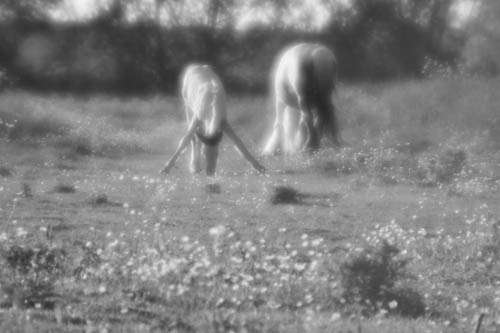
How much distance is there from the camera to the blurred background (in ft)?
70.8

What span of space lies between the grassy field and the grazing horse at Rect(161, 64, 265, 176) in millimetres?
472

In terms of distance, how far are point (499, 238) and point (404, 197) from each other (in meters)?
4.09

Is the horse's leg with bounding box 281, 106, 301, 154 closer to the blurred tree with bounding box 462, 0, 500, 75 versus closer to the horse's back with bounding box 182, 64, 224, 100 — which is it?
the horse's back with bounding box 182, 64, 224, 100

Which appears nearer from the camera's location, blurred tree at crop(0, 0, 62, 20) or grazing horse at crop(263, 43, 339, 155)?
grazing horse at crop(263, 43, 339, 155)

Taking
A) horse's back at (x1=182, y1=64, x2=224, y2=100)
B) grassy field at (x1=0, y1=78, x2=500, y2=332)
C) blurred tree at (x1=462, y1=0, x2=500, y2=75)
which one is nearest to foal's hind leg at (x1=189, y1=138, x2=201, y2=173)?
grassy field at (x1=0, y1=78, x2=500, y2=332)

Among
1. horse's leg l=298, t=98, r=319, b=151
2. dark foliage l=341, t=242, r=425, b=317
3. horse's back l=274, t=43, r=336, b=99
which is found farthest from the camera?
horse's back l=274, t=43, r=336, b=99

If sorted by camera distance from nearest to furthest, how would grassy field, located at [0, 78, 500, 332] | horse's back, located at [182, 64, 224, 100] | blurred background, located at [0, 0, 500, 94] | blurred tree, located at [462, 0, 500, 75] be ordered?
grassy field, located at [0, 78, 500, 332] < horse's back, located at [182, 64, 224, 100] < blurred background, located at [0, 0, 500, 94] < blurred tree, located at [462, 0, 500, 75]

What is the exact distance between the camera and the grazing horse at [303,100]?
18.5m

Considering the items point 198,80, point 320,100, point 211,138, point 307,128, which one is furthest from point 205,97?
point 320,100

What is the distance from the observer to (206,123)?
1579 centimetres

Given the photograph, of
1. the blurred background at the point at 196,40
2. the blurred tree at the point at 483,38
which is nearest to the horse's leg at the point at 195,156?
the blurred background at the point at 196,40

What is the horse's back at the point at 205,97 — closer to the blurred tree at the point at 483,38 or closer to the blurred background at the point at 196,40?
the blurred background at the point at 196,40

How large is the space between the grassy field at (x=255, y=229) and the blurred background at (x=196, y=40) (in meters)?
1.10

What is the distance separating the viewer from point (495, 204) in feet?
38.0
